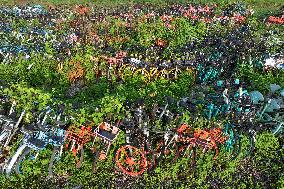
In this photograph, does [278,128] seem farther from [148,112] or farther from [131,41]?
[131,41]

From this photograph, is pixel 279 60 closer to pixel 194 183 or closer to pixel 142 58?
pixel 142 58

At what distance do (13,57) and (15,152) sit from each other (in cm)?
600

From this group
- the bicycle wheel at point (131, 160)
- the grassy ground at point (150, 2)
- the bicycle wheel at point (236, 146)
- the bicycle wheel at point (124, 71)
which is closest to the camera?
the bicycle wheel at point (131, 160)

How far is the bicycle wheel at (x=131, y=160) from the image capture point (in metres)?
11.1

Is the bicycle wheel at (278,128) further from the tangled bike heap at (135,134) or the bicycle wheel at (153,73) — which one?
the bicycle wheel at (153,73)

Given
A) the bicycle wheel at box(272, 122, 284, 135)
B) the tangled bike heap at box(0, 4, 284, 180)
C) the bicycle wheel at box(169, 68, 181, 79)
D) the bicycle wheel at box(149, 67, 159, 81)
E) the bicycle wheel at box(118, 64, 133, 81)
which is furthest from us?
the bicycle wheel at box(169, 68, 181, 79)

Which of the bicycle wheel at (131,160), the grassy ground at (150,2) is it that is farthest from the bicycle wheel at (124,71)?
the grassy ground at (150,2)

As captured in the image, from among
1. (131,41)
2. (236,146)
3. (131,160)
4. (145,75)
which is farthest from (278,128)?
(131,41)

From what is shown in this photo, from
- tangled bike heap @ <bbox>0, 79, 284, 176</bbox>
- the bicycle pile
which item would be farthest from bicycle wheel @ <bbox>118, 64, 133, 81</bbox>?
tangled bike heap @ <bbox>0, 79, 284, 176</bbox>

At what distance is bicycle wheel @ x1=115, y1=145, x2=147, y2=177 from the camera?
36.4 ft

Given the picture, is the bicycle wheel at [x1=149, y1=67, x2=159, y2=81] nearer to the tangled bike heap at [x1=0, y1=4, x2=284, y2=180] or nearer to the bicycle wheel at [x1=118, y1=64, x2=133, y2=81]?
the tangled bike heap at [x1=0, y1=4, x2=284, y2=180]

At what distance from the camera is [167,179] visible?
11.1m

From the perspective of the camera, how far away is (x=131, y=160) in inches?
439

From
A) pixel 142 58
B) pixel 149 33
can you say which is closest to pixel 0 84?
pixel 142 58
